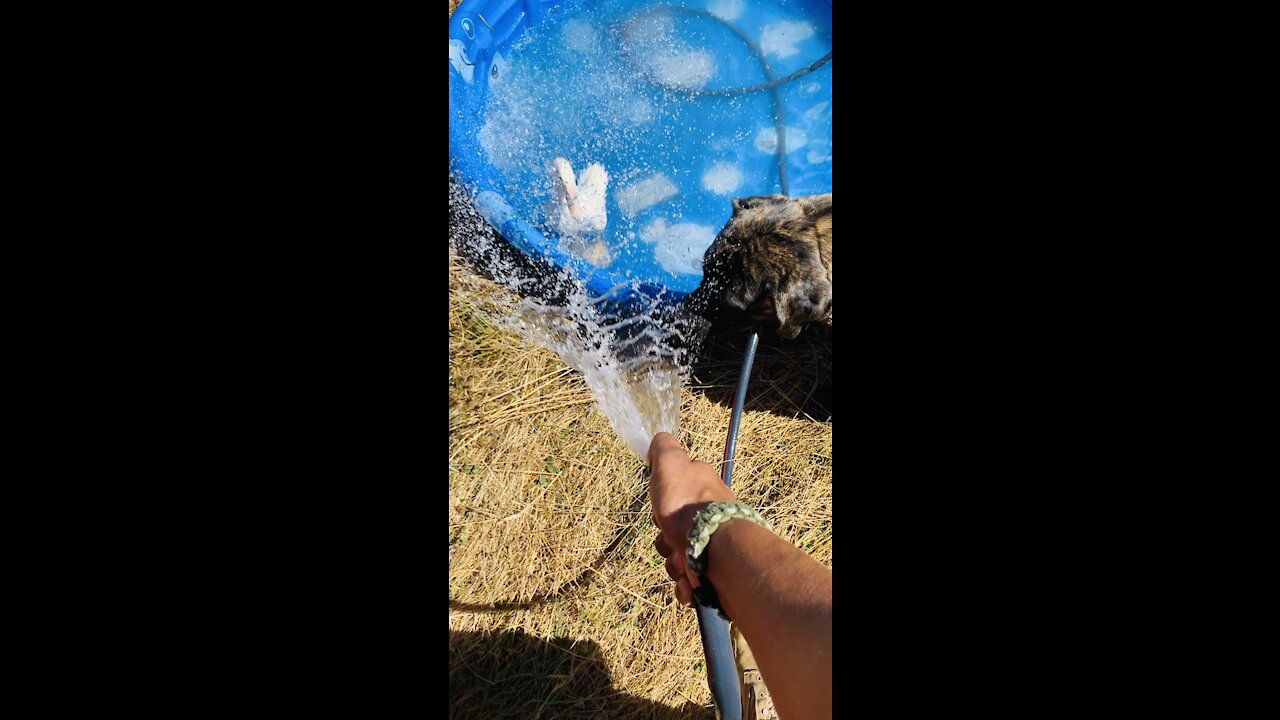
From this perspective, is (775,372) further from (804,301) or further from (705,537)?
(705,537)

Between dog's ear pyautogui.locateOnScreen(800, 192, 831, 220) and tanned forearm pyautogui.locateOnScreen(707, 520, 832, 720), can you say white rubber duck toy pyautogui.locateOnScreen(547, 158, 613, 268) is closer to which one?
dog's ear pyautogui.locateOnScreen(800, 192, 831, 220)

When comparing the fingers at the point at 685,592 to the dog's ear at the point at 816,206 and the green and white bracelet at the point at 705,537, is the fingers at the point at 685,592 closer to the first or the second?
the green and white bracelet at the point at 705,537

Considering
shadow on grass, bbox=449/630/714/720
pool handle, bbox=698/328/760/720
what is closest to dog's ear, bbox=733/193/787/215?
pool handle, bbox=698/328/760/720

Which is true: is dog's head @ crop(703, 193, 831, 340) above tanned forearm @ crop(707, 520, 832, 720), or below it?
above

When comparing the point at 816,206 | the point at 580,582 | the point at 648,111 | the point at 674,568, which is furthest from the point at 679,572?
the point at 648,111

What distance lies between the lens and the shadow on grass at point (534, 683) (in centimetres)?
175

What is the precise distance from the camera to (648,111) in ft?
7.60

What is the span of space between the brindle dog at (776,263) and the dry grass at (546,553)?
19 centimetres

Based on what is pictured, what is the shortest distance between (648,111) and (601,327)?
856 millimetres

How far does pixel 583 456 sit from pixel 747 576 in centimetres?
77

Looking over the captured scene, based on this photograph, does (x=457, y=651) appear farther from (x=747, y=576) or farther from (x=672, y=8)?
(x=672, y=8)

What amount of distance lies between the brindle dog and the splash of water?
174 mm

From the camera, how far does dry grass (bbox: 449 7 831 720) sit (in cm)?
179
